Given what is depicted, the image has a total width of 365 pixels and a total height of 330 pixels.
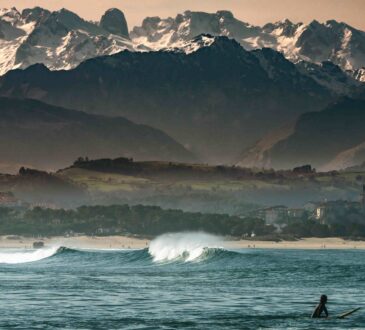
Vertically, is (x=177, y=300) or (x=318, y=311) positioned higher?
(x=177, y=300)

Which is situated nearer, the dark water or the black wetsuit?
the dark water

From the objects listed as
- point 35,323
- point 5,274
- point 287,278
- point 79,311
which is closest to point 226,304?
point 79,311

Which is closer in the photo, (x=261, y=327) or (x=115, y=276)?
(x=261, y=327)

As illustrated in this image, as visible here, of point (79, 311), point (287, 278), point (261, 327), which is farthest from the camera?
point (287, 278)

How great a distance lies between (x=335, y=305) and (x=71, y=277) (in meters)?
63.7

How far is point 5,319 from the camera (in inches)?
4422

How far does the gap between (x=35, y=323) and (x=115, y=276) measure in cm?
7448

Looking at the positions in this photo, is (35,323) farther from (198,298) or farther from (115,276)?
(115,276)

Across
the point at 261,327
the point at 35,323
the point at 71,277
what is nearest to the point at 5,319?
the point at 35,323

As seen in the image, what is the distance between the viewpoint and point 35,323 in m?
110

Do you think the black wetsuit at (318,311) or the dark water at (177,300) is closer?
the dark water at (177,300)

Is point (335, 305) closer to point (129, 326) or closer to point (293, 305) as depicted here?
point (293, 305)

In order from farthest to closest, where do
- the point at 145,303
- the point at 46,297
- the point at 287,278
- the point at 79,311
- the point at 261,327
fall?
the point at 287,278 → the point at 46,297 → the point at 145,303 → the point at 79,311 → the point at 261,327

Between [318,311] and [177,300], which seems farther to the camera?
[177,300]
